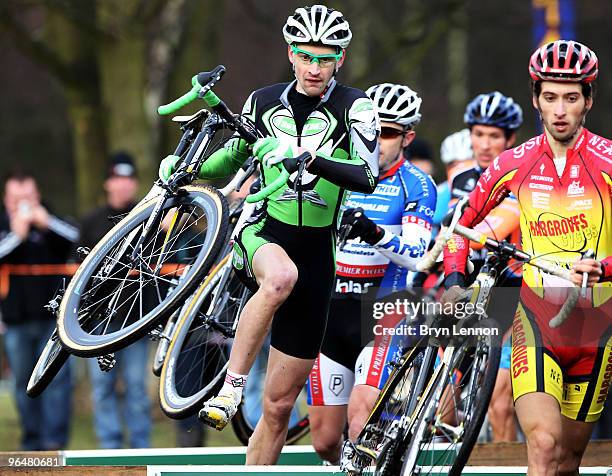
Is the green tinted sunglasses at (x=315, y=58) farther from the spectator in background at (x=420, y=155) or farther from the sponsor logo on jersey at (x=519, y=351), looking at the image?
the spectator in background at (x=420, y=155)

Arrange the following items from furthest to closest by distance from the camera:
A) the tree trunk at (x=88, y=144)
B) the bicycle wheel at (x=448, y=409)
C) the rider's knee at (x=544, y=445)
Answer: the tree trunk at (x=88, y=144)
the bicycle wheel at (x=448, y=409)
the rider's knee at (x=544, y=445)

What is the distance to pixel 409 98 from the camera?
8.90 meters

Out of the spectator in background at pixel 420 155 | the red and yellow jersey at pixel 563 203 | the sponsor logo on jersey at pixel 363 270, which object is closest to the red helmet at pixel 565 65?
the red and yellow jersey at pixel 563 203

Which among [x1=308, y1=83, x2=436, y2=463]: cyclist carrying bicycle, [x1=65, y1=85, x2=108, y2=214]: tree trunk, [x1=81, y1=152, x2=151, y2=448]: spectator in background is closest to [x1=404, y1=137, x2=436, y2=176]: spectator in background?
[x1=81, y1=152, x2=151, y2=448]: spectator in background

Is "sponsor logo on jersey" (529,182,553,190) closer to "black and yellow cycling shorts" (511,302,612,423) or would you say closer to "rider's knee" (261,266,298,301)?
"black and yellow cycling shorts" (511,302,612,423)

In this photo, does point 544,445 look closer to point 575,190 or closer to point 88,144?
point 575,190

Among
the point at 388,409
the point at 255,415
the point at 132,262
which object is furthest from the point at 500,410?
the point at 132,262

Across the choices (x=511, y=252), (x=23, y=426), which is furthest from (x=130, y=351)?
(x=511, y=252)

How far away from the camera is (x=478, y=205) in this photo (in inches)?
290

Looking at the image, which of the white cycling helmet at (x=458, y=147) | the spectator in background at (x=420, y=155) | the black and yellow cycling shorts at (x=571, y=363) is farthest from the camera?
the spectator in background at (x=420, y=155)

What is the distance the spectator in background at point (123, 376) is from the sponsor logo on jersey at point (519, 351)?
18.2 feet

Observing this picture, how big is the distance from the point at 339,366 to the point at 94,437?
6405 mm

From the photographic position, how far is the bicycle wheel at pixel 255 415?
9.53m

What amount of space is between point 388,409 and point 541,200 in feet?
4.84
